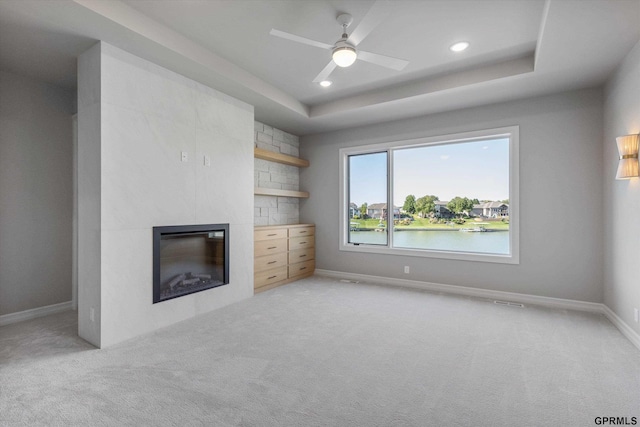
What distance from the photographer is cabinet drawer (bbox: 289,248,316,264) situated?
522 centimetres

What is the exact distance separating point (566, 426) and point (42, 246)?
16.4 feet

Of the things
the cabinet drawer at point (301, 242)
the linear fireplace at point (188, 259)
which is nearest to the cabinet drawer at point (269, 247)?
the cabinet drawer at point (301, 242)

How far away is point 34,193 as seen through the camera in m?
3.50

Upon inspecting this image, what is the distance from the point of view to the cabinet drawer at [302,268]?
521 cm

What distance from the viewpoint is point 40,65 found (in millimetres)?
3145

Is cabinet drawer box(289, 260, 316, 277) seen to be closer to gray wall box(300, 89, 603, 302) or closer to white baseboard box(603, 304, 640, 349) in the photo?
gray wall box(300, 89, 603, 302)

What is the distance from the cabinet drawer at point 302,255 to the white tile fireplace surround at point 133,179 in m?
1.66

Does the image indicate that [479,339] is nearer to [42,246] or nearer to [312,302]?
[312,302]

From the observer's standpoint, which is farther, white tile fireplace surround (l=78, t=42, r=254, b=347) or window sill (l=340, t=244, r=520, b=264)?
window sill (l=340, t=244, r=520, b=264)

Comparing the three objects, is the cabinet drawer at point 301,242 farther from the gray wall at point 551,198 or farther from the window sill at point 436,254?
the gray wall at point 551,198

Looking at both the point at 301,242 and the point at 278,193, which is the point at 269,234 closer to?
the point at 278,193

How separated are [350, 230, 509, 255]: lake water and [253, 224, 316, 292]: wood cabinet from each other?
Result: 87 cm

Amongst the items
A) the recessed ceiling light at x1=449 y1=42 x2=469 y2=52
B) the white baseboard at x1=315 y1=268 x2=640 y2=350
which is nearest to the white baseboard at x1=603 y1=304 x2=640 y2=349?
the white baseboard at x1=315 y1=268 x2=640 y2=350

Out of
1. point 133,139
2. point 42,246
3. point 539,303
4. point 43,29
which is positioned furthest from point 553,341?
point 42,246
